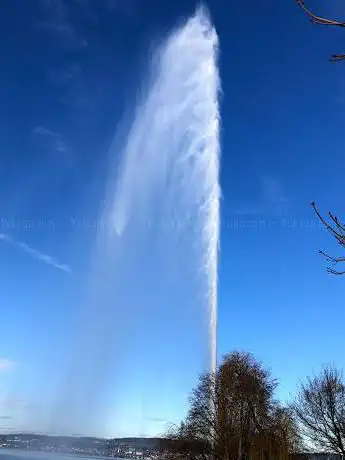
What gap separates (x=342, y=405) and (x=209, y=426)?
14.8 m

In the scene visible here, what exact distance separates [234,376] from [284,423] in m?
6.06

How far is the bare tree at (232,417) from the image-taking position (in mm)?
44594

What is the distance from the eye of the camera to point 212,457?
4691 centimetres

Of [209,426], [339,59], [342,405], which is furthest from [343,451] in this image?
[339,59]

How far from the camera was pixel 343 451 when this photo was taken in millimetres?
33750

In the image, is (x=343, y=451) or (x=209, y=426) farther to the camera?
(x=209, y=426)

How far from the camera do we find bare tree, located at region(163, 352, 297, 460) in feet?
146

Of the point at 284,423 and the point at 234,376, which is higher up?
the point at 234,376

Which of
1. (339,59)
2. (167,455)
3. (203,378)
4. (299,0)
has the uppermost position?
(203,378)

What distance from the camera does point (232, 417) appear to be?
45406 millimetres

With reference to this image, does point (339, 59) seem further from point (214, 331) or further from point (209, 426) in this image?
point (209, 426)

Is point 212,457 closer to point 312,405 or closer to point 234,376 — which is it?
point 234,376

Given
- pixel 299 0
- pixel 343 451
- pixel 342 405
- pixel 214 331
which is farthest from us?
pixel 214 331

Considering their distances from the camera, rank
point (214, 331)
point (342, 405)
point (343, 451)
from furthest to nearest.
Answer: point (214, 331) < point (342, 405) < point (343, 451)
